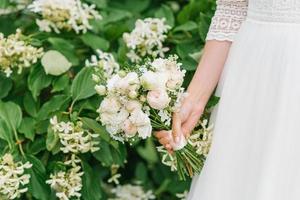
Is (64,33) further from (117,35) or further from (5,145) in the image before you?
(5,145)

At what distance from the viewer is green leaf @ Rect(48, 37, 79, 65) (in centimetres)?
225

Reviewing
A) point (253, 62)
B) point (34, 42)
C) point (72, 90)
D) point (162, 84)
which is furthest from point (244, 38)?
point (34, 42)

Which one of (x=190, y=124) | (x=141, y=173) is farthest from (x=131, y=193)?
(x=190, y=124)

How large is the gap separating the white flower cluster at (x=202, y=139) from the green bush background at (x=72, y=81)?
0.28 metres

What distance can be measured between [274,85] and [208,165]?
0.81 ft

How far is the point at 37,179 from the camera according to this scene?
2047 millimetres

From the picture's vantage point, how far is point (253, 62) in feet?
5.73

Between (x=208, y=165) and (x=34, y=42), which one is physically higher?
(x=34, y=42)

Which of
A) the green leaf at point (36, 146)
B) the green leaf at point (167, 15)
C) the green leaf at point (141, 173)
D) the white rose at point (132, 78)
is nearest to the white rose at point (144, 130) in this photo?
the white rose at point (132, 78)

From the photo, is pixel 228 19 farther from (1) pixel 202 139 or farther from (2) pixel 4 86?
(2) pixel 4 86

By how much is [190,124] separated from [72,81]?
504 millimetres

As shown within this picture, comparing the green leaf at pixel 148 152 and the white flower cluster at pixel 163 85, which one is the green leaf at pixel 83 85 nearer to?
the white flower cluster at pixel 163 85

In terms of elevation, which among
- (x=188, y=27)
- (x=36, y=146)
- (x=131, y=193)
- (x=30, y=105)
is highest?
(x=188, y=27)

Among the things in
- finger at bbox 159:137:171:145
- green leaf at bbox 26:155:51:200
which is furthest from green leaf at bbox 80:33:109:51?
finger at bbox 159:137:171:145
